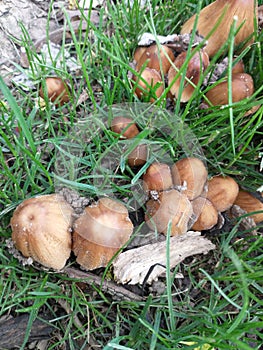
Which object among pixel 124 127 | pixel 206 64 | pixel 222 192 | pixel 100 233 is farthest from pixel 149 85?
pixel 100 233

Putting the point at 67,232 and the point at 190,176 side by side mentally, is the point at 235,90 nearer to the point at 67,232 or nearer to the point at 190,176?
the point at 190,176

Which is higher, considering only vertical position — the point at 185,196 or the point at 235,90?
the point at 235,90

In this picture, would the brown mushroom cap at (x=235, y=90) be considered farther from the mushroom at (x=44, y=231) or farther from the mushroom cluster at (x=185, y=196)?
the mushroom at (x=44, y=231)

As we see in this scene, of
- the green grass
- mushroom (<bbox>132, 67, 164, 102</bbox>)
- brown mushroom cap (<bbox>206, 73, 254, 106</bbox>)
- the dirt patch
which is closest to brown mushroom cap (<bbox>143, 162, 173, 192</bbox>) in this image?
the green grass

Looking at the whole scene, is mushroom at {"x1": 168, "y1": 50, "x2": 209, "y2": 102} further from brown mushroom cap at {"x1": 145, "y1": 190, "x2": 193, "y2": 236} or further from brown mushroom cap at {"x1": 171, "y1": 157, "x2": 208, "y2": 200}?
brown mushroom cap at {"x1": 145, "y1": 190, "x2": 193, "y2": 236}

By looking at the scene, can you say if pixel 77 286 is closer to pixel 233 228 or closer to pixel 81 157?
pixel 81 157

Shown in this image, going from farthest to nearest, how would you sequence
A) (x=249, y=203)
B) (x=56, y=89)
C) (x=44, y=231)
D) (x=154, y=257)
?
(x=56, y=89), (x=249, y=203), (x=154, y=257), (x=44, y=231)

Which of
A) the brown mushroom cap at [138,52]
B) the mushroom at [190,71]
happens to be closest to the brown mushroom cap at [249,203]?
the mushroom at [190,71]
